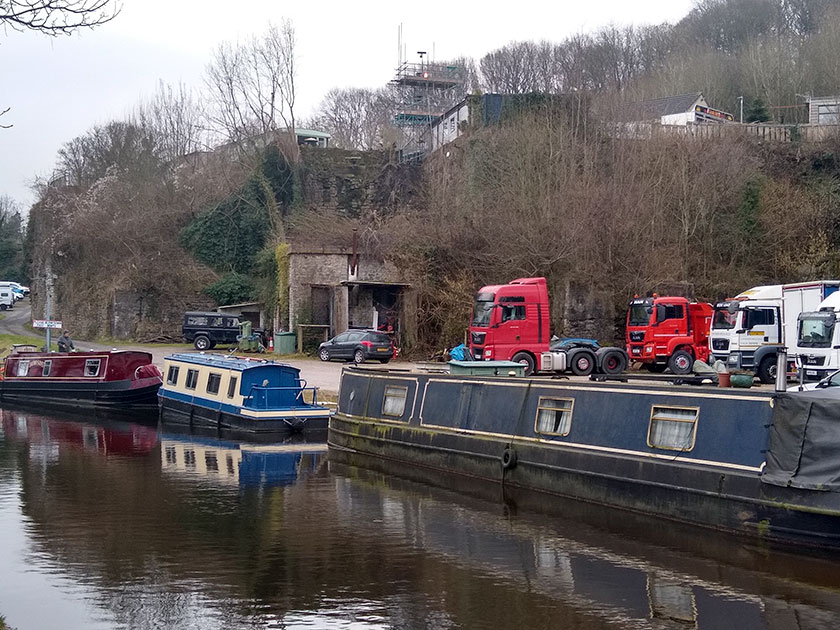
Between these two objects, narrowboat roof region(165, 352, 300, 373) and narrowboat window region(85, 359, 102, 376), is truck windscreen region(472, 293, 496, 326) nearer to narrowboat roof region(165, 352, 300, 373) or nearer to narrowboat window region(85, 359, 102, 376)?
narrowboat roof region(165, 352, 300, 373)

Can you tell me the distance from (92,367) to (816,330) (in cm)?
2035

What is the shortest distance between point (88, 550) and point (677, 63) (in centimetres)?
5459

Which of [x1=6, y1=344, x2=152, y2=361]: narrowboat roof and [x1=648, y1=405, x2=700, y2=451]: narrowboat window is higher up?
[x1=6, y1=344, x2=152, y2=361]: narrowboat roof

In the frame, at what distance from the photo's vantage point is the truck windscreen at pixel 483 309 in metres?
26.7

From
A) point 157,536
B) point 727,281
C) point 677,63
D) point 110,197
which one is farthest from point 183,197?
point 157,536

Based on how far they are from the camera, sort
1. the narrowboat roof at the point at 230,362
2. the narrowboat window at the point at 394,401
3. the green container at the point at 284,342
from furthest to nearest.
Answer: the green container at the point at 284,342 < the narrowboat roof at the point at 230,362 < the narrowboat window at the point at 394,401

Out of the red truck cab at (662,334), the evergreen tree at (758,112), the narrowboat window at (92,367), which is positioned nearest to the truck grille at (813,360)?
the red truck cab at (662,334)

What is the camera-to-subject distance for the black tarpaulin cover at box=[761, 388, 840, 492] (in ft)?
32.8

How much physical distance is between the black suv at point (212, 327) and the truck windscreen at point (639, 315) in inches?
679

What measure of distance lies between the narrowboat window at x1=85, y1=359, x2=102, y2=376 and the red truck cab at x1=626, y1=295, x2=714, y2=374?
16155 mm

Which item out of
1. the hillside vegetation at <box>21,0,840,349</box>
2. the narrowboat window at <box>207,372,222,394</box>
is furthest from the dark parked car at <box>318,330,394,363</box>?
the narrowboat window at <box>207,372,222,394</box>

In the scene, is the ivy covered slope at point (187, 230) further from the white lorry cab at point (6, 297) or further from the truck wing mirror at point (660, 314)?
the white lorry cab at point (6, 297)

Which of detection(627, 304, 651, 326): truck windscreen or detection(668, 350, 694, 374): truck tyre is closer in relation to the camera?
detection(668, 350, 694, 374): truck tyre

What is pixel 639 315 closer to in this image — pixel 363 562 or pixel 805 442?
pixel 805 442
